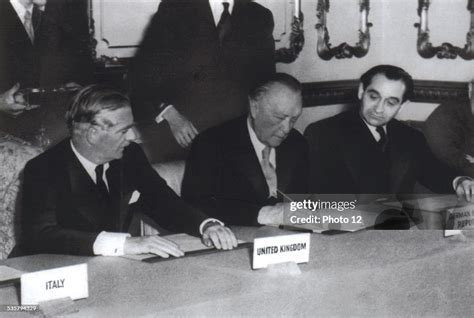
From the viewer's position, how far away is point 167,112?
8.43 ft

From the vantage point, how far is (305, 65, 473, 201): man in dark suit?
2945 mm

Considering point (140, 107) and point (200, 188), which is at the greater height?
point (140, 107)

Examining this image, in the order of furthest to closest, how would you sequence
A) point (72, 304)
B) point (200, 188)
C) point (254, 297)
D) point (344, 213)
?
point (344, 213) → point (200, 188) → point (254, 297) → point (72, 304)

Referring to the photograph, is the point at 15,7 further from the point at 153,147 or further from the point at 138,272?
the point at 138,272

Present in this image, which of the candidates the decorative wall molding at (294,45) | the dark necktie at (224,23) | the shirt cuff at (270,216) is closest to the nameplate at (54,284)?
the shirt cuff at (270,216)

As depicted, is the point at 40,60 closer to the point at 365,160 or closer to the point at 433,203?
the point at 365,160

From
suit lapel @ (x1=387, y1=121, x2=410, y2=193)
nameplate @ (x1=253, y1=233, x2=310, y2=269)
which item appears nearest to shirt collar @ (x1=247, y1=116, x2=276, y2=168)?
nameplate @ (x1=253, y1=233, x2=310, y2=269)

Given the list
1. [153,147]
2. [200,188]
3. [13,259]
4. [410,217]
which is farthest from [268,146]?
[13,259]

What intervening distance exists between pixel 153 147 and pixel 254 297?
2.34 ft

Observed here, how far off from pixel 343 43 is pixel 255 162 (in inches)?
25.0

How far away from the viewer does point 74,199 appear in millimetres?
2352

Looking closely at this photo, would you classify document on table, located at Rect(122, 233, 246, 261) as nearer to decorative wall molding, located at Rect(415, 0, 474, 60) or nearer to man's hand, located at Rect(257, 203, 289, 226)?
man's hand, located at Rect(257, 203, 289, 226)

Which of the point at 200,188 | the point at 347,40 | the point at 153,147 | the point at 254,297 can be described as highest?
the point at 347,40

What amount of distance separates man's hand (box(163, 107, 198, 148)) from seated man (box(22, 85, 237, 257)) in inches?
6.5
